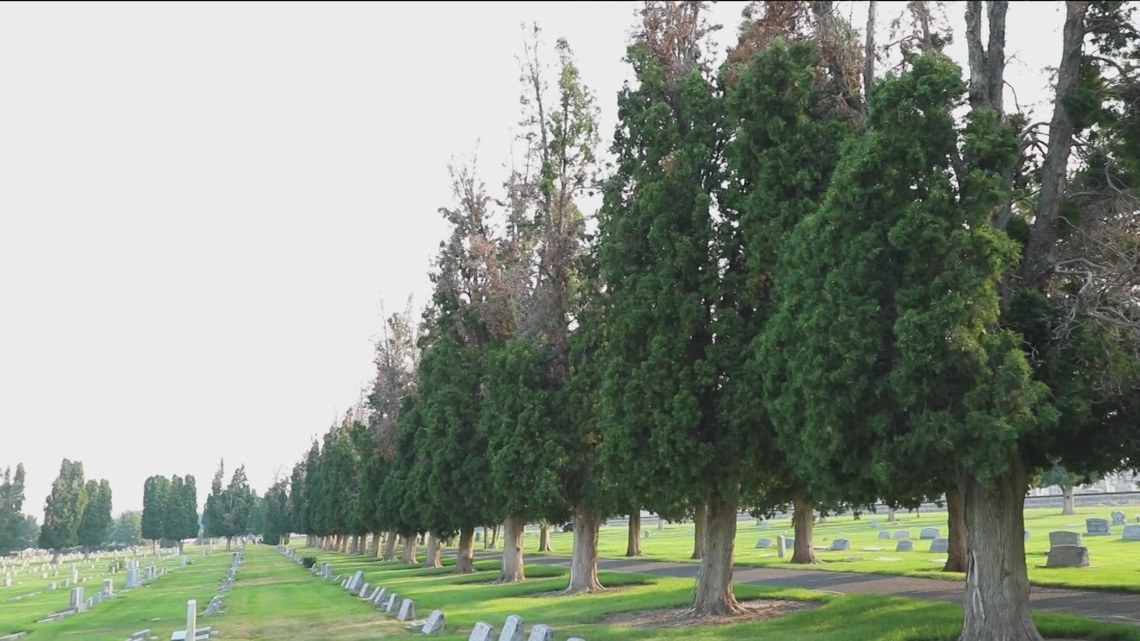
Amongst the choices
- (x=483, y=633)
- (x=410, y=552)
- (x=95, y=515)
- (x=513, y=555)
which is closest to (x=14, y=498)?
(x=95, y=515)

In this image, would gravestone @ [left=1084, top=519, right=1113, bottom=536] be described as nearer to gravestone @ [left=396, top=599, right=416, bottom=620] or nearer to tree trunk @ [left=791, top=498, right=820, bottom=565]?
tree trunk @ [left=791, top=498, right=820, bottom=565]

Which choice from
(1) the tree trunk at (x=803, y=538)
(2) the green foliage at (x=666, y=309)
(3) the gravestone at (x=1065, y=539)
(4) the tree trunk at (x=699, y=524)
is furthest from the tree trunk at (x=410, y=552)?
(2) the green foliage at (x=666, y=309)

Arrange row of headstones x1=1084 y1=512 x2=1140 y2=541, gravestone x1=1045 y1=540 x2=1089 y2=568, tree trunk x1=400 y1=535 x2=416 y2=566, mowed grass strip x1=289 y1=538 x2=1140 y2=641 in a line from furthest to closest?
tree trunk x1=400 y1=535 x2=416 y2=566, row of headstones x1=1084 y1=512 x2=1140 y2=541, gravestone x1=1045 y1=540 x2=1089 y2=568, mowed grass strip x1=289 y1=538 x2=1140 y2=641

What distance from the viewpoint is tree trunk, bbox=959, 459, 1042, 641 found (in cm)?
1420

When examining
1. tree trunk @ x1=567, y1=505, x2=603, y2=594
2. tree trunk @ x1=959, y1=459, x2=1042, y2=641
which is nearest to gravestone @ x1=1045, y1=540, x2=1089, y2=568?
tree trunk @ x1=567, y1=505, x2=603, y2=594

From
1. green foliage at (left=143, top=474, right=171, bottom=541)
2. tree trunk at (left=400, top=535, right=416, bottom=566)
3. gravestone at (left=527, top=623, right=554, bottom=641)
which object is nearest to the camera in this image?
gravestone at (left=527, top=623, right=554, bottom=641)

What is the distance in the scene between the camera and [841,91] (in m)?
19.1

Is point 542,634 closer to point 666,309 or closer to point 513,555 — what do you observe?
point 666,309

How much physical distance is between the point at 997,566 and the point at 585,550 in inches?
608

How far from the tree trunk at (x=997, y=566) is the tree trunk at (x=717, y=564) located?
658cm

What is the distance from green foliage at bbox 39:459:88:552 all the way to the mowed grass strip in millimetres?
105220

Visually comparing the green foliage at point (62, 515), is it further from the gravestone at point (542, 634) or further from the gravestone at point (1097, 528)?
the gravestone at point (542, 634)

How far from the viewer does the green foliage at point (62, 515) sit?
405 feet

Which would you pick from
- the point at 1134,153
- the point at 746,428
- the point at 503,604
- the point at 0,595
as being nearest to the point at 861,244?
the point at 1134,153
